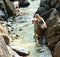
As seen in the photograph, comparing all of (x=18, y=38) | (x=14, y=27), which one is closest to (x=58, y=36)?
(x=18, y=38)

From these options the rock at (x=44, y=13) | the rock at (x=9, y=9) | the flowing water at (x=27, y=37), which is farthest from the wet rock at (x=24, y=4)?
the rock at (x=44, y=13)

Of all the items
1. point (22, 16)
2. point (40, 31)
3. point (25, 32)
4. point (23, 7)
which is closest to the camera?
point (40, 31)

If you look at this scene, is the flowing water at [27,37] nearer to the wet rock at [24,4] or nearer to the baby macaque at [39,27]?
the baby macaque at [39,27]

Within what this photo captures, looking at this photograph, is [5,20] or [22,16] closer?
[5,20]

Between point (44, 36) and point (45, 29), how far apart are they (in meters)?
0.45

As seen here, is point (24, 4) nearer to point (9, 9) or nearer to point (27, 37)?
point (9, 9)

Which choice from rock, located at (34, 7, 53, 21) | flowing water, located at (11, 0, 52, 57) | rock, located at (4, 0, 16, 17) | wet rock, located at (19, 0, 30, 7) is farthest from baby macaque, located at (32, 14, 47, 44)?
wet rock, located at (19, 0, 30, 7)

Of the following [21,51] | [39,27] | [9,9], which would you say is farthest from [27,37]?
[9,9]

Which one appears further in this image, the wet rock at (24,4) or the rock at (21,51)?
the wet rock at (24,4)

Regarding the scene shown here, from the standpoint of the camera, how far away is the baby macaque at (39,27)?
15.2m

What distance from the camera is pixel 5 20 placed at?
22.7 metres

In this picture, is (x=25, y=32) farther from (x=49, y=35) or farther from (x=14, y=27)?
(x=49, y=35)

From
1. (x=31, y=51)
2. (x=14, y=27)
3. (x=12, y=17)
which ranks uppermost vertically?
(x=31, y=51)

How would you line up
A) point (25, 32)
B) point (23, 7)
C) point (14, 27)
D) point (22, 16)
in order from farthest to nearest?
1. point (23, 7)
2. point (22, 16)
3. point (14, 27)
4. point (25, 32)
